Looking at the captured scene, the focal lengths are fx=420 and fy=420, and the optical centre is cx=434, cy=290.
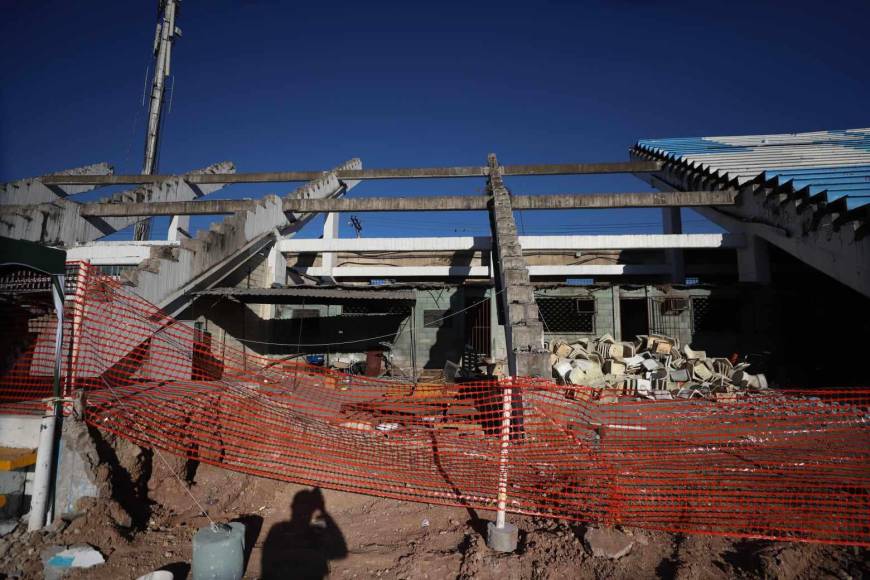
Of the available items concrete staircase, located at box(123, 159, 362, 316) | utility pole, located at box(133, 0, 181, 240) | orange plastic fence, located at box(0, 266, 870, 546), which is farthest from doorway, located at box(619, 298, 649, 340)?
utility pole, located at box(133, 0, 181, 240)

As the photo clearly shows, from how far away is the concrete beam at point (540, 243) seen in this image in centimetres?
1343

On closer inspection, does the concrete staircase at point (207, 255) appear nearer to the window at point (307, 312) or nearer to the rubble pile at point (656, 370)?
the window at point (307, 312)

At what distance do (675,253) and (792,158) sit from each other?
4392mm

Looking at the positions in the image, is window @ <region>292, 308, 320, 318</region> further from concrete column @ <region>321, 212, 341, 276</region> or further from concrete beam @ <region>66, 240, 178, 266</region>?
concrete beam @ <region>66, 240, 178, 266</region>

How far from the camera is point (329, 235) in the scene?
17672mm

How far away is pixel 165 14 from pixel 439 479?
30.5m

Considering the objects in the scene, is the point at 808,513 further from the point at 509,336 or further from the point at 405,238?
the point at 405,238

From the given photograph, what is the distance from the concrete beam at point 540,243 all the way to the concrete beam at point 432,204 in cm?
126

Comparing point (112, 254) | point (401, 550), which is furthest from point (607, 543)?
point (112, 254)

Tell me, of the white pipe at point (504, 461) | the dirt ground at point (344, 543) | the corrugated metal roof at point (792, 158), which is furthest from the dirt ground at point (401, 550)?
the corrugated metal roof at point (792, 158)

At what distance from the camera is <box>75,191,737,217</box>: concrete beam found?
41.3ft

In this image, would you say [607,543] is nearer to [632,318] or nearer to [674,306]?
[674,306]

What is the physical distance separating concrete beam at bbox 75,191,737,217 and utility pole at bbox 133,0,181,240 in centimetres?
1204

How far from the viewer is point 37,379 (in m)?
5.85
